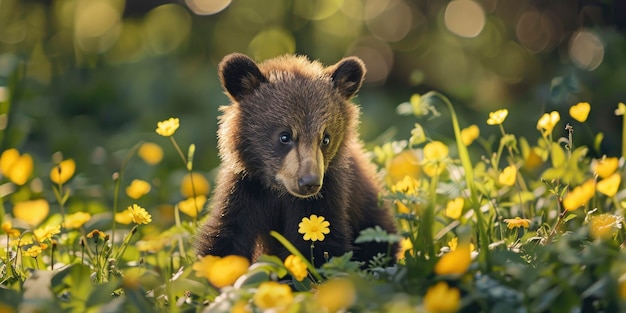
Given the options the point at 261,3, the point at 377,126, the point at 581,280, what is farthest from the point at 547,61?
the point at 581,280

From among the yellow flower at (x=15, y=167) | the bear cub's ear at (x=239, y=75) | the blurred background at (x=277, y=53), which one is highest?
the bear cub's ear at (x=239, y=75)

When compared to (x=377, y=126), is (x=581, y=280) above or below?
above

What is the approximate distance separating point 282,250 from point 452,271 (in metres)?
1.43

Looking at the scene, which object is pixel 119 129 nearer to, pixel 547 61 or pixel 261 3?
pixel 261 3

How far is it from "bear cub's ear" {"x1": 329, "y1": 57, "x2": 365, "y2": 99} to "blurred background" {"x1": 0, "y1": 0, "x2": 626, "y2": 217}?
2535mm

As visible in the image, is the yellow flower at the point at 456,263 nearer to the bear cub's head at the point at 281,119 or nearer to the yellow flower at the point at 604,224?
the yellow flower at the point at 604,224

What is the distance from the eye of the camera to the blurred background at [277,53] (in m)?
6.90

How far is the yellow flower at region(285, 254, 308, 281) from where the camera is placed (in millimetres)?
2824

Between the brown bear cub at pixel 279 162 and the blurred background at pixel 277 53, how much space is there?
2.58 m

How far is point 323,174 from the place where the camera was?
3590 mm

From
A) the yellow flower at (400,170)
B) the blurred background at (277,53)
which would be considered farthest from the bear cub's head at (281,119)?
the blurred background at (277,53)

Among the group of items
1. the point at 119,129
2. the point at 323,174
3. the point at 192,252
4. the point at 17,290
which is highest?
the point at 323,174

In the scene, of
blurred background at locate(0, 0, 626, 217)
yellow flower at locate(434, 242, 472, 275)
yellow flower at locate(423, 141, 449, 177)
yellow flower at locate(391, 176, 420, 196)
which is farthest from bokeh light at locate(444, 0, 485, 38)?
yellow flower at locate(434, 242, 472, 275)

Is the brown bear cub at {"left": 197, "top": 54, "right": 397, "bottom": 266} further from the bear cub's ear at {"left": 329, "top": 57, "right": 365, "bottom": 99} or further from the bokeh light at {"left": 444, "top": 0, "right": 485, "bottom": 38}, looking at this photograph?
the bokeh light at {"left": 444, "top": 0, "right": 485, "bottom": 38}
